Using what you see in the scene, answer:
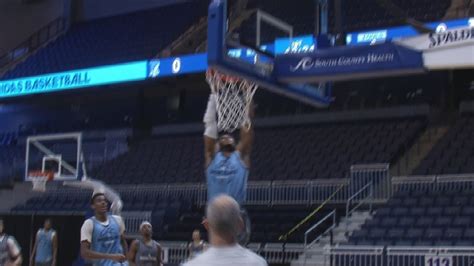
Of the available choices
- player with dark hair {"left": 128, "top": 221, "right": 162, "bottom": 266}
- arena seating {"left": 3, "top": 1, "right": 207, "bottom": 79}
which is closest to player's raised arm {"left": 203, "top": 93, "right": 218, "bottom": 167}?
player with dark hair {"left": 128, "top": 221, "right": 162, "bottom": 266}

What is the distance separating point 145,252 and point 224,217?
23.6 feet

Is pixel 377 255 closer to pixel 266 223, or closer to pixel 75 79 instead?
pixel 266 223

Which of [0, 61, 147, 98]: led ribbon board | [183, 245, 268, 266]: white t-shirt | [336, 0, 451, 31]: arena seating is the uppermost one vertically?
[336, 0, 451, 31]: arena seating

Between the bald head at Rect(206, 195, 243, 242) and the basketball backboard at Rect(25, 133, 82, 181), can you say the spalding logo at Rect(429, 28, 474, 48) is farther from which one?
the basketball backboard at Rect(25, 133, 82, 181)

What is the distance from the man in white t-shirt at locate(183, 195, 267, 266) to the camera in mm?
3604

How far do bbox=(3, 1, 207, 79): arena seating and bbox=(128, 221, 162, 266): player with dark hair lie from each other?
40.8 feet

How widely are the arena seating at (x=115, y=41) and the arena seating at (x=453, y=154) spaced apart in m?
8.63

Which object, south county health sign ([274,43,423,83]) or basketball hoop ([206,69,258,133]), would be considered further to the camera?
basketball hoop ([206,69,258,133])

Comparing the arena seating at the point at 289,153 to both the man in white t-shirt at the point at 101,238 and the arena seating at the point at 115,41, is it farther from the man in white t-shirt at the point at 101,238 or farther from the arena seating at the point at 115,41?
the man in white t-shirt at the point at 101,238

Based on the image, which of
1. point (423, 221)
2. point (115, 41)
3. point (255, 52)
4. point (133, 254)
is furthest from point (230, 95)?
point (115, 41)

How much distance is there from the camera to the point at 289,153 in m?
20.2

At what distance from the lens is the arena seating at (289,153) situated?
61.7 ft

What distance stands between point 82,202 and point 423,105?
29.8ft

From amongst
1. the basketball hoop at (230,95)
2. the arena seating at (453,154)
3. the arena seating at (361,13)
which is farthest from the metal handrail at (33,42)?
the basketball hoop at (230,95)
